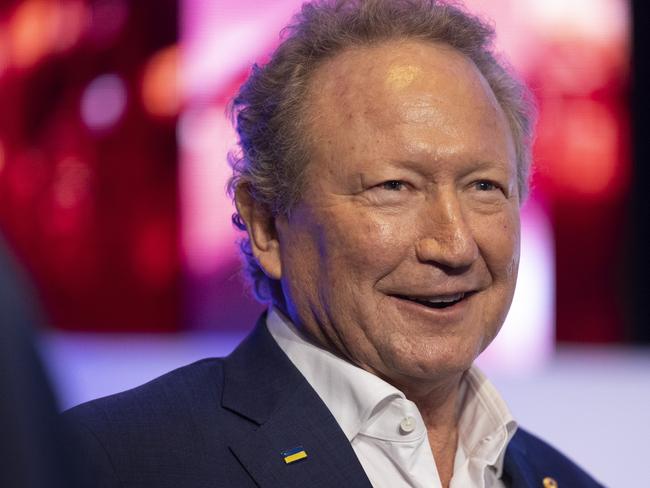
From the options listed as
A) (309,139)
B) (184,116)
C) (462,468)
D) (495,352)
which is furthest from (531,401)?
(309,139)

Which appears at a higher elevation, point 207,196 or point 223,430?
point 207,196

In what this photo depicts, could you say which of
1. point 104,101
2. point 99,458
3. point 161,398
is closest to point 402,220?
point 161,398

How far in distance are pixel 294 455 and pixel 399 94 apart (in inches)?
25.5

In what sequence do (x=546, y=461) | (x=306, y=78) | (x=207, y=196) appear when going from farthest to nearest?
(x=207, y=196) → (x=546, y=461) → (x=306, y=78)

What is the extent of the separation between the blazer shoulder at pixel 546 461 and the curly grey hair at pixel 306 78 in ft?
1.66

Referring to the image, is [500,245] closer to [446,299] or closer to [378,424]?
[446,299]

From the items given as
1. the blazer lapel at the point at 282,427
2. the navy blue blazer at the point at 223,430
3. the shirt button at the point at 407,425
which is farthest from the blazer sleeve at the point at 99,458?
the shirt button at the point at 407,425

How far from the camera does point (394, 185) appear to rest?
1782 mm

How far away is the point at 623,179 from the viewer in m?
3.87

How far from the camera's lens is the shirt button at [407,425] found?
1756 mm

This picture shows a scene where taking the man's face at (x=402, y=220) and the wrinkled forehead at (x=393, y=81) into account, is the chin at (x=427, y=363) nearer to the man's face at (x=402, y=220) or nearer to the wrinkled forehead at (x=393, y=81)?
the man's face at (x=402, y=220)

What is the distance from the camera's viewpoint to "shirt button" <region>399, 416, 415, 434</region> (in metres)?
1.76

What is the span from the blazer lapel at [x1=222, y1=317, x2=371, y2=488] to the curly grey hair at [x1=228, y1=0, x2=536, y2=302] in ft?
0.63

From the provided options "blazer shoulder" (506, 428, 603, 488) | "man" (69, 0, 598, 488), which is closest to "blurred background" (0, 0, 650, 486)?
"blazer shoulder" (506, 428, 603, 488)
